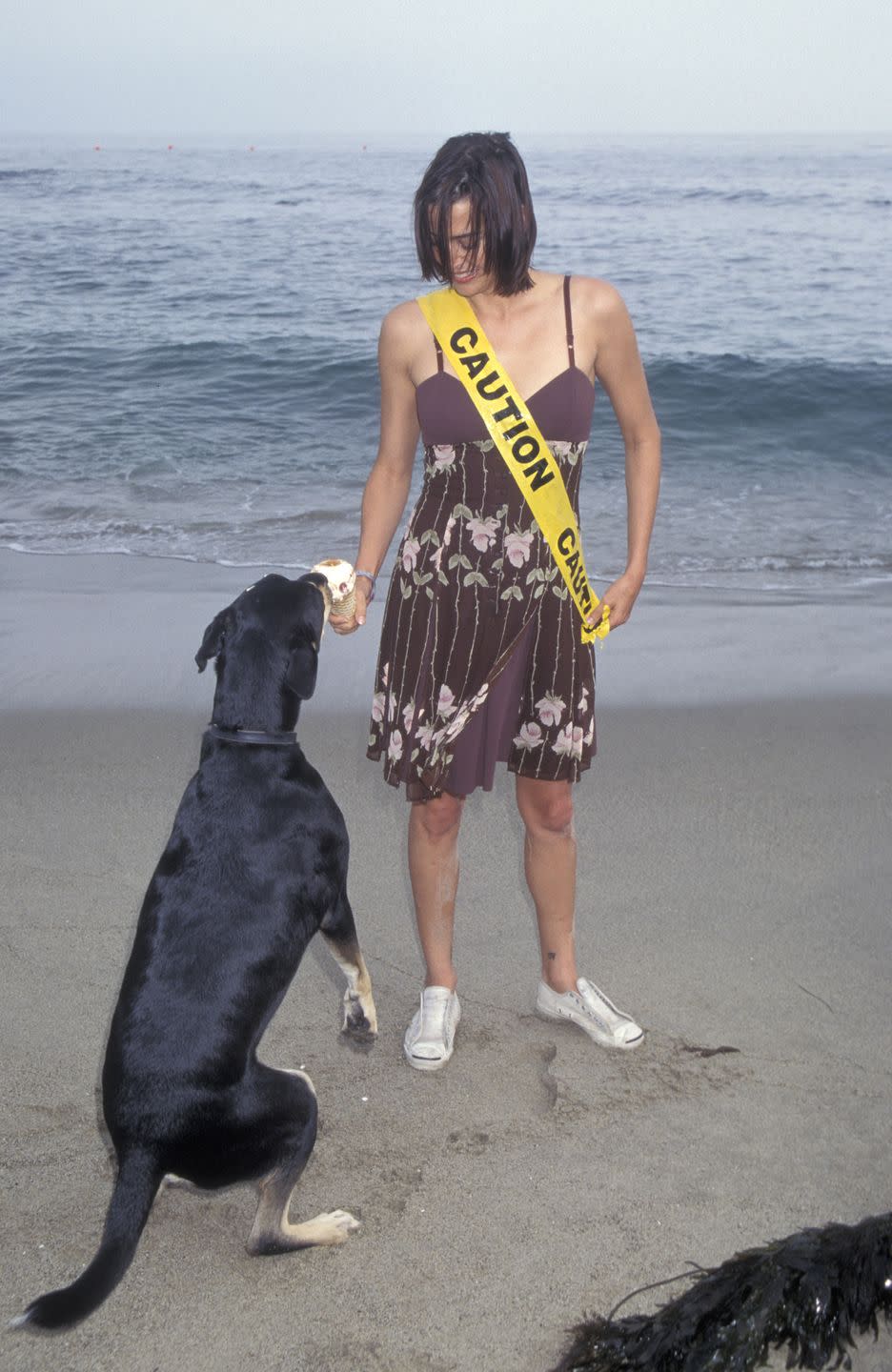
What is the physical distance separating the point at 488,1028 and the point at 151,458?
26.2 feet

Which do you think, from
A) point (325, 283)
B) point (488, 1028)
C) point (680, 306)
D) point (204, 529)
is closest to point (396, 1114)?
point (488, 1028)

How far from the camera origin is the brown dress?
→ 9.11 feet

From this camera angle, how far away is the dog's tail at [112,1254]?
6.70 ft

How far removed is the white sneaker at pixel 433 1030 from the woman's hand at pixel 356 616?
98cm

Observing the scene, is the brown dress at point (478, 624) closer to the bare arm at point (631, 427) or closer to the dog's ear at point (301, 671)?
the bare arm at point (631, 427)

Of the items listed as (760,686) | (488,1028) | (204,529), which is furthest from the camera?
(204,529)

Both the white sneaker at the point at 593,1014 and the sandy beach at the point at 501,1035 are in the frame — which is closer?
the sandy beach at the point at 501,1035

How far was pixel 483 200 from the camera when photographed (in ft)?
8.47

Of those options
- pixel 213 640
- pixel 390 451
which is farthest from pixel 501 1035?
pixel 390 451

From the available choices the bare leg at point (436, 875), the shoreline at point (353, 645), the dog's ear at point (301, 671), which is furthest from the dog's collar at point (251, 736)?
the shoreline at point (353, 645)

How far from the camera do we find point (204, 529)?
27.2 ft

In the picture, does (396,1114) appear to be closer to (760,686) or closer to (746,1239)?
(746,1239)

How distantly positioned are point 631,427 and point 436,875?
1.21 m

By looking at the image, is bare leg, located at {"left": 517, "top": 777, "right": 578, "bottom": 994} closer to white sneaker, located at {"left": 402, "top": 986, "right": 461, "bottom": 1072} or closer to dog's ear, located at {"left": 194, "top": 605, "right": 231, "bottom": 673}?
white sneaker, located at {"left": 402, "top": 986, "right": 461, "bottom": 1072}
